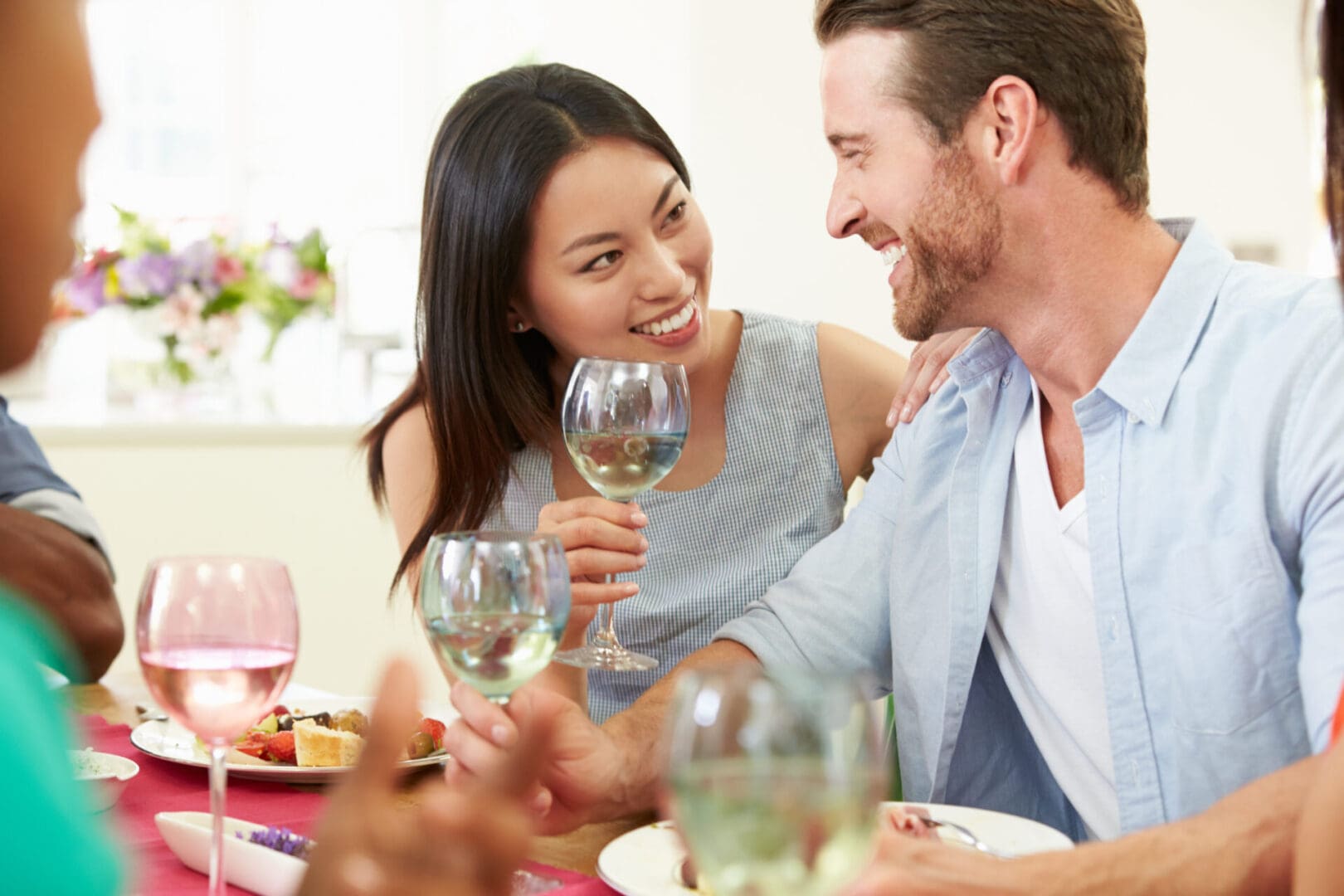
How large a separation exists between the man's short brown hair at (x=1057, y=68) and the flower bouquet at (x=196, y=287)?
2989 mm

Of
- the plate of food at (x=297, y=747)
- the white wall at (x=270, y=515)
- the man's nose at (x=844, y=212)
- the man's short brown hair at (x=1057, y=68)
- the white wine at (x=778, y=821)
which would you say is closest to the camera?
the white wine at (x=778, y=821)

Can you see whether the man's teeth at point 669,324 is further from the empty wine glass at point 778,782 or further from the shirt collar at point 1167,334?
the empty wine glass at point 778,782

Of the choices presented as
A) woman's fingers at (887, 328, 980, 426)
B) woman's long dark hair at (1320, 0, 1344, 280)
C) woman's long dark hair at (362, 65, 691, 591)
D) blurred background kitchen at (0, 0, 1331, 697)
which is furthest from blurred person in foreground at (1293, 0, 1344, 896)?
blurred background kitchen at (0, 0, 1331, 697)

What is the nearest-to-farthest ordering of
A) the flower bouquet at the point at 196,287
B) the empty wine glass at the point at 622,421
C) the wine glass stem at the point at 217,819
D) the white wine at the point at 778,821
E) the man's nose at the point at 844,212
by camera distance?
the white wine at the point at 778,821
the wine glass stem at the point at 217,819
the empty wine glass at the point at 622,421
the man's nose at the point at 844,212
the flower bouquet at the point at 196,287

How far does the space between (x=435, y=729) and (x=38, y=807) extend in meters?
0.99

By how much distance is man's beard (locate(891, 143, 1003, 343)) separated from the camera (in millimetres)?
1617

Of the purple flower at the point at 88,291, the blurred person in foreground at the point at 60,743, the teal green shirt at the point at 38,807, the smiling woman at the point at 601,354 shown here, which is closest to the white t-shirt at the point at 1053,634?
the smiling woman at the point at 601,354

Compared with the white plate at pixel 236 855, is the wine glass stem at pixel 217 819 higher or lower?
higher

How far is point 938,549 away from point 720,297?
3043 mm

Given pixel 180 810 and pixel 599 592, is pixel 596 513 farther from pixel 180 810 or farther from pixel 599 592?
pixel 180 810

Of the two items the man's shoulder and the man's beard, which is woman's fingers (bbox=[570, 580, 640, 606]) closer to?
the man's beard

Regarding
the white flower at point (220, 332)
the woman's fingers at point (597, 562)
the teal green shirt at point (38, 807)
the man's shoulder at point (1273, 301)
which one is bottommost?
the white flower at point (220, 332)

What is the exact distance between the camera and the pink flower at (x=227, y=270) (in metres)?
4.14

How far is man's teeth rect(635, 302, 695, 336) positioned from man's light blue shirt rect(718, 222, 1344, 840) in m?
0.38
